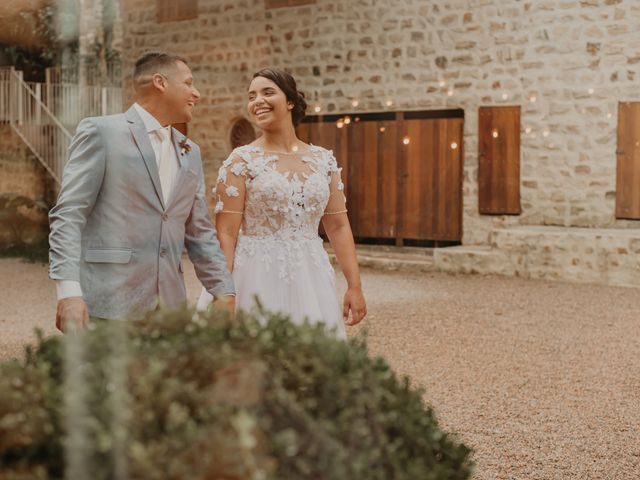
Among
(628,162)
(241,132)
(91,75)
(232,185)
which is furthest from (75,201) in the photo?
(91,75)

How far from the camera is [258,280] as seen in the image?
366cm

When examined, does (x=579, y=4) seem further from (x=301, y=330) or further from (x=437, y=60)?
(x=301, y=330)

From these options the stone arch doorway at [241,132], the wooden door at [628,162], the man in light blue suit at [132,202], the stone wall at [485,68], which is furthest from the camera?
the stone arch doorway at [241,132]

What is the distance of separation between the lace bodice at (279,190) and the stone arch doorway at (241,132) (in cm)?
1007

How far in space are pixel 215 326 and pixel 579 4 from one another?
1031cm

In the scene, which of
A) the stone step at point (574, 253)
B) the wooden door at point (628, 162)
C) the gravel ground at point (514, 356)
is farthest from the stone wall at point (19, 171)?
the wooden door at point (628, 162)

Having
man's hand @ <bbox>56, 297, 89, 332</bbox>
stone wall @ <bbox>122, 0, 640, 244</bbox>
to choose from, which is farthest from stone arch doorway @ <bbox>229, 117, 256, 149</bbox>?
man's hand @ <bbox>56, 297, 89, 332</bbox>

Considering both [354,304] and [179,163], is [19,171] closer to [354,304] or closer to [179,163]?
[354,304]

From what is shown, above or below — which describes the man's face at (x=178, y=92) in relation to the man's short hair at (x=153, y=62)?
below

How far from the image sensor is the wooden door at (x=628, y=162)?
1064 cm

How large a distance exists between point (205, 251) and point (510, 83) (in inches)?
354

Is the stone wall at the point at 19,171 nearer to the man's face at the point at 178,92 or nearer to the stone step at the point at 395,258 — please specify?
→ the stone step at the point at 395,258

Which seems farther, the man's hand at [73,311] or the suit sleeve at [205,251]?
the suit sleeve at [205,251]

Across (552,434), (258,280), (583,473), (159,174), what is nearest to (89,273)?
(159,174)
